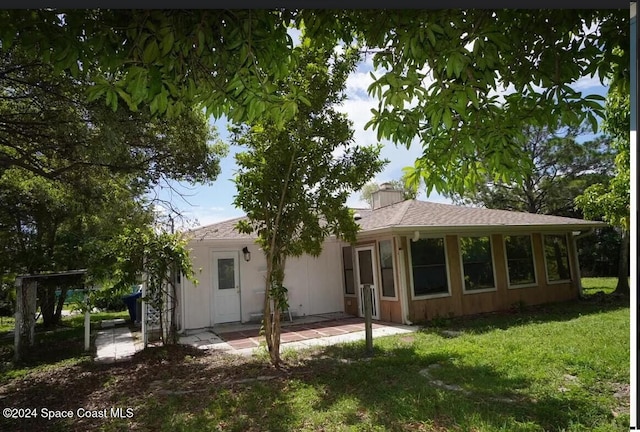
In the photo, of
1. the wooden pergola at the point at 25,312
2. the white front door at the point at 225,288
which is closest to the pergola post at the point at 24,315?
the wooden pergola at the point at 25,312

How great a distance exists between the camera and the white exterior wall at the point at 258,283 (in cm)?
768

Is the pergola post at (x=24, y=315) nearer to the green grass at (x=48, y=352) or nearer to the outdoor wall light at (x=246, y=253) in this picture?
the green grass at (x=48, y=352)

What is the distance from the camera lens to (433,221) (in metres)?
7.46

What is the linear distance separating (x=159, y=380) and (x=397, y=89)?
3978 millimetres

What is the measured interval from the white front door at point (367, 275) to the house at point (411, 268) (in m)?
0.02

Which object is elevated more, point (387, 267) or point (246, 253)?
point (246, 253)

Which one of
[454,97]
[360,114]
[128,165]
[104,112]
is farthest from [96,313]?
[454,97]

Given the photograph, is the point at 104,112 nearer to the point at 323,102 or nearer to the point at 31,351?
the point at 323,102

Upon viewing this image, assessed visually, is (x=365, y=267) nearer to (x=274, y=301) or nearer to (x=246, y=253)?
(x=246, y=253)

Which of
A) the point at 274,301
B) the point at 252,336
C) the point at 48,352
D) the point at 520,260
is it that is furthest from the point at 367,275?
the point at 48,352

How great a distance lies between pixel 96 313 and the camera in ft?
38.2

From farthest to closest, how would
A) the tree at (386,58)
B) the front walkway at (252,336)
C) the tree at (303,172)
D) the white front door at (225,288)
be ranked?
the white front door at (225,288)
the front walkway at (252,336)
the tree at (303,172)
the tree at (386,58)

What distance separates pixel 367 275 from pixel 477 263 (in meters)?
2.29

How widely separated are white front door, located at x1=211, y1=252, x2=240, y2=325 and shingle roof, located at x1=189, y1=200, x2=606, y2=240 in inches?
21.8
